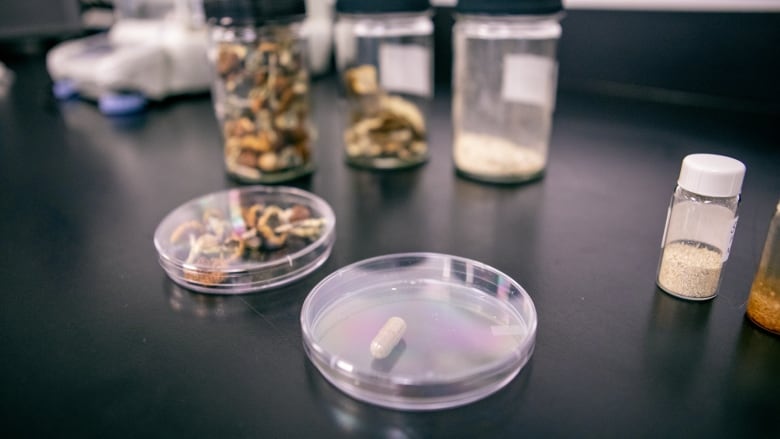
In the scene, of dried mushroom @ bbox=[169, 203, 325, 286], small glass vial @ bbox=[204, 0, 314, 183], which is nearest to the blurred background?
small glass vial @ bbox=[204, 0, 314, 183]

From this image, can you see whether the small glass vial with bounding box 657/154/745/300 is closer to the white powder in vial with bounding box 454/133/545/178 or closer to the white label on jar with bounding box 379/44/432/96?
the white powder in vial with bounding box 454/133/545/178

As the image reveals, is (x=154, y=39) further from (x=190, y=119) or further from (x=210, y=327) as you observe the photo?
(x=210, y=327)

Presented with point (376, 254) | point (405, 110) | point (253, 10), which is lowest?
point (376, 254)

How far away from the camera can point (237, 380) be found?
1.45ft

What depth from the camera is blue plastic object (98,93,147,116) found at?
1248mm

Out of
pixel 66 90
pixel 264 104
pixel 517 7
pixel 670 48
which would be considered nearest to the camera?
pixel 517 7

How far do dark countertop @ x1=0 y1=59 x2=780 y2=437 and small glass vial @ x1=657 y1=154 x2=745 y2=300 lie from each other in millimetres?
24

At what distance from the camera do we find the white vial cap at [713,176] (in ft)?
1.55

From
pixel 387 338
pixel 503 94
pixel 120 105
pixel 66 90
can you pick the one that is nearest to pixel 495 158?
pixel 503 94

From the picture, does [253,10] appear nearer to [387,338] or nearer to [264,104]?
[264,104]

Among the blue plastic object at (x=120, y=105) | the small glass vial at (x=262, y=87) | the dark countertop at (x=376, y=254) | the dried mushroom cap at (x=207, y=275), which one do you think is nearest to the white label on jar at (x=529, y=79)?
the dark countertop at (x=376, y=254)

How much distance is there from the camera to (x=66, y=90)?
140cm

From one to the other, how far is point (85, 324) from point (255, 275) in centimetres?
16

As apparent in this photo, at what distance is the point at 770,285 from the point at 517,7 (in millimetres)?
437
